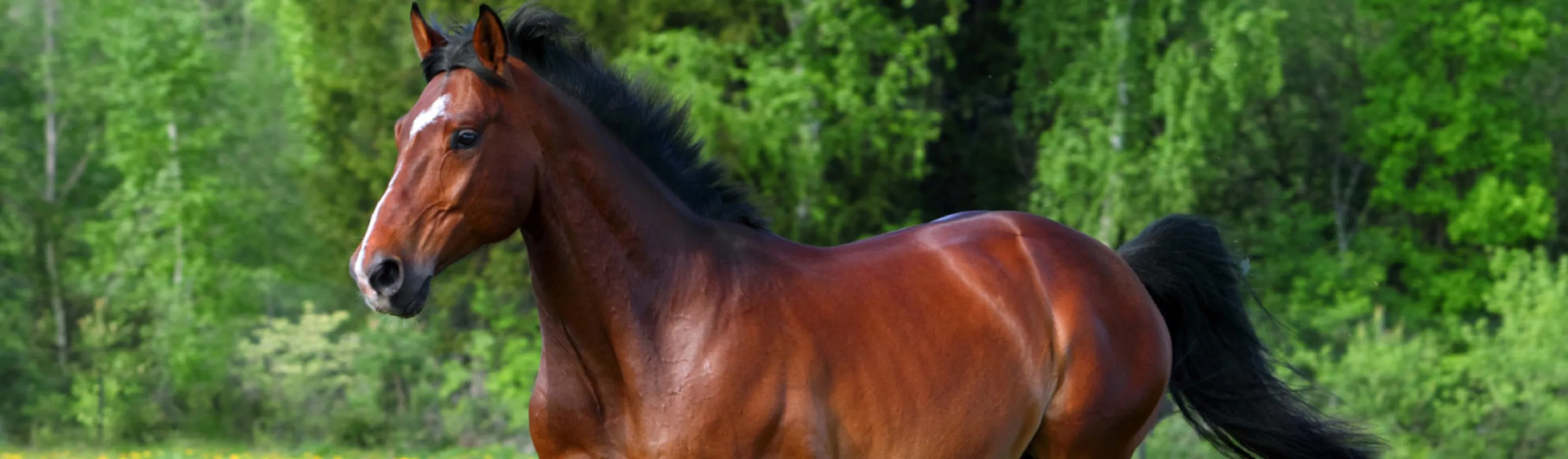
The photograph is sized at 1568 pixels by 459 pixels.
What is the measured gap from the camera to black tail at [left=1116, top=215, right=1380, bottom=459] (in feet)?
18.2

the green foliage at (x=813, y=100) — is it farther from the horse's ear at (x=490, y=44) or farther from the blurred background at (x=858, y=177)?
the horse's ear at (x=490, y=44)

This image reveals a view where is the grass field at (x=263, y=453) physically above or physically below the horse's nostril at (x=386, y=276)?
below

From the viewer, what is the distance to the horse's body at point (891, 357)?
3.86 meters

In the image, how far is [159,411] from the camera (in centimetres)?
1861

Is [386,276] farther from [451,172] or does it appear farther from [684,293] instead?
[684,293]

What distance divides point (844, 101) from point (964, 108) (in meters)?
3.16

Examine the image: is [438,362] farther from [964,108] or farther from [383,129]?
[964,108]

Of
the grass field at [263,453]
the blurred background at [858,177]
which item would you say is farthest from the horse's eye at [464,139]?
the grass field at [263,453]

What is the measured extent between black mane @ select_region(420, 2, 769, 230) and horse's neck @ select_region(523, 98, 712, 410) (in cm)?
14

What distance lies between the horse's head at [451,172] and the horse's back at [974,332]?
808mm

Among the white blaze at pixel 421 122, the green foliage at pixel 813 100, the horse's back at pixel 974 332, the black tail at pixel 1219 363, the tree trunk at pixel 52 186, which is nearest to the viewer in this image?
the white blaze at pixel 421 122

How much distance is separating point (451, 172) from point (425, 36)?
0.43 m

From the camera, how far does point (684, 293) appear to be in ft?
13.0

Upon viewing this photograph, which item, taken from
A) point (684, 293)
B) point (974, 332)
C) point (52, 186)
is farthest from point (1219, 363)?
point (52, 186)
